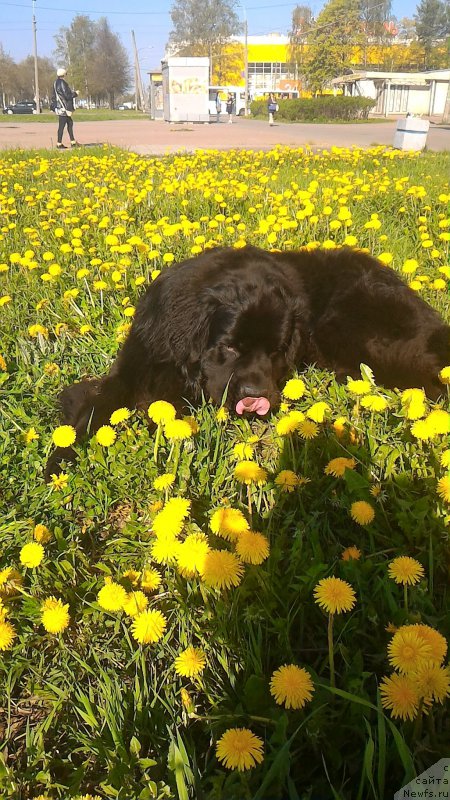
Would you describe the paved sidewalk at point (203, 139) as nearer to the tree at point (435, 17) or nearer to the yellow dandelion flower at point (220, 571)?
the tree at point (435, 17)

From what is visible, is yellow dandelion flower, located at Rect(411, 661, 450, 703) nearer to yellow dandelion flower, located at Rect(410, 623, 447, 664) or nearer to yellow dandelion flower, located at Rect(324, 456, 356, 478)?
yellow dandelion flower, located at Rect(410, 623, 447, 664)

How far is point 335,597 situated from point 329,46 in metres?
60.3

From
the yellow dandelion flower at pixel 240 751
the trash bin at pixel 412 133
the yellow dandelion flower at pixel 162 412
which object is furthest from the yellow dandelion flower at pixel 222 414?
the trash bin at pixel 412 133

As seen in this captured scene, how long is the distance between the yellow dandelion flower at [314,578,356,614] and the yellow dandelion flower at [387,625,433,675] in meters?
0.14

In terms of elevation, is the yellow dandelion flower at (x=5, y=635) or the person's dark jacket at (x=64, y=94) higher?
the person's dark jacket at (x=64, y=94)

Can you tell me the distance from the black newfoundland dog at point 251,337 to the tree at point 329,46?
160ft

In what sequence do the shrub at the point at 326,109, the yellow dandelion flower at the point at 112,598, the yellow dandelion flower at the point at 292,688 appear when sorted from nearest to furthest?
the yellow dandelion flower at the point at 292,688
the yellow dandelion flower at the point at 112,598
the shrub at the point at 326,109

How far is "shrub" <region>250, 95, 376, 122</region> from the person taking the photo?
127ft

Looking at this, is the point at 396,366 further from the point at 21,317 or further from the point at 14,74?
the point at 14,74

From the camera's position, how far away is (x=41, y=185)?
299 inches

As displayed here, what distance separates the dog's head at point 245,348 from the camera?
258 cm

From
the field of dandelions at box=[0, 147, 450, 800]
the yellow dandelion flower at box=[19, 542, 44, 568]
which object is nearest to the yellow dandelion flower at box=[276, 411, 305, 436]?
the field of dandelions at box=[0, 147, 450, 800]

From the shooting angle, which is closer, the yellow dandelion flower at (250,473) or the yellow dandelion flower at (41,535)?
the yellow dandelion flower at (250,473)

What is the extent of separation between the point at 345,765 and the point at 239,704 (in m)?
0.25
